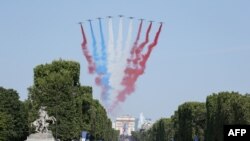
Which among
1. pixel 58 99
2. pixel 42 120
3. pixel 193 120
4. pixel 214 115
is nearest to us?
pixel 58 99

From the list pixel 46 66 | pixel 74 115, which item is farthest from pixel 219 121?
pixel 46 66

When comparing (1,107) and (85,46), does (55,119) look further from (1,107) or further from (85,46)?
(85,46)

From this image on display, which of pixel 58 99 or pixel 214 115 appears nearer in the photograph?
pixel 58 99

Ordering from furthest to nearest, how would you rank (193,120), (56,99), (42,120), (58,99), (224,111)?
(193,120) < (42,120) < (224,111) < (58,99) < (56,99)

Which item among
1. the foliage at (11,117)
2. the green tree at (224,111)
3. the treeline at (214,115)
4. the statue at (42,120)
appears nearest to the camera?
the foliage at (11,117)

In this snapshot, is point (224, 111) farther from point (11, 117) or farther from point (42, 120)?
point (11, 117)

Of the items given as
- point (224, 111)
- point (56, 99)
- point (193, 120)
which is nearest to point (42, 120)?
point (56, 99)

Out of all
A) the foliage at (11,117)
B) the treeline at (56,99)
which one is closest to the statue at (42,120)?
the treeline at (56,99)

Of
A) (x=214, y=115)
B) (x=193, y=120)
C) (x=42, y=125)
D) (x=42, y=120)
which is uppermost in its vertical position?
(x=193, y=120)

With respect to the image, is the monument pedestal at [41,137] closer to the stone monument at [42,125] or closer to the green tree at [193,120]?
the stone monument at [42,125]
